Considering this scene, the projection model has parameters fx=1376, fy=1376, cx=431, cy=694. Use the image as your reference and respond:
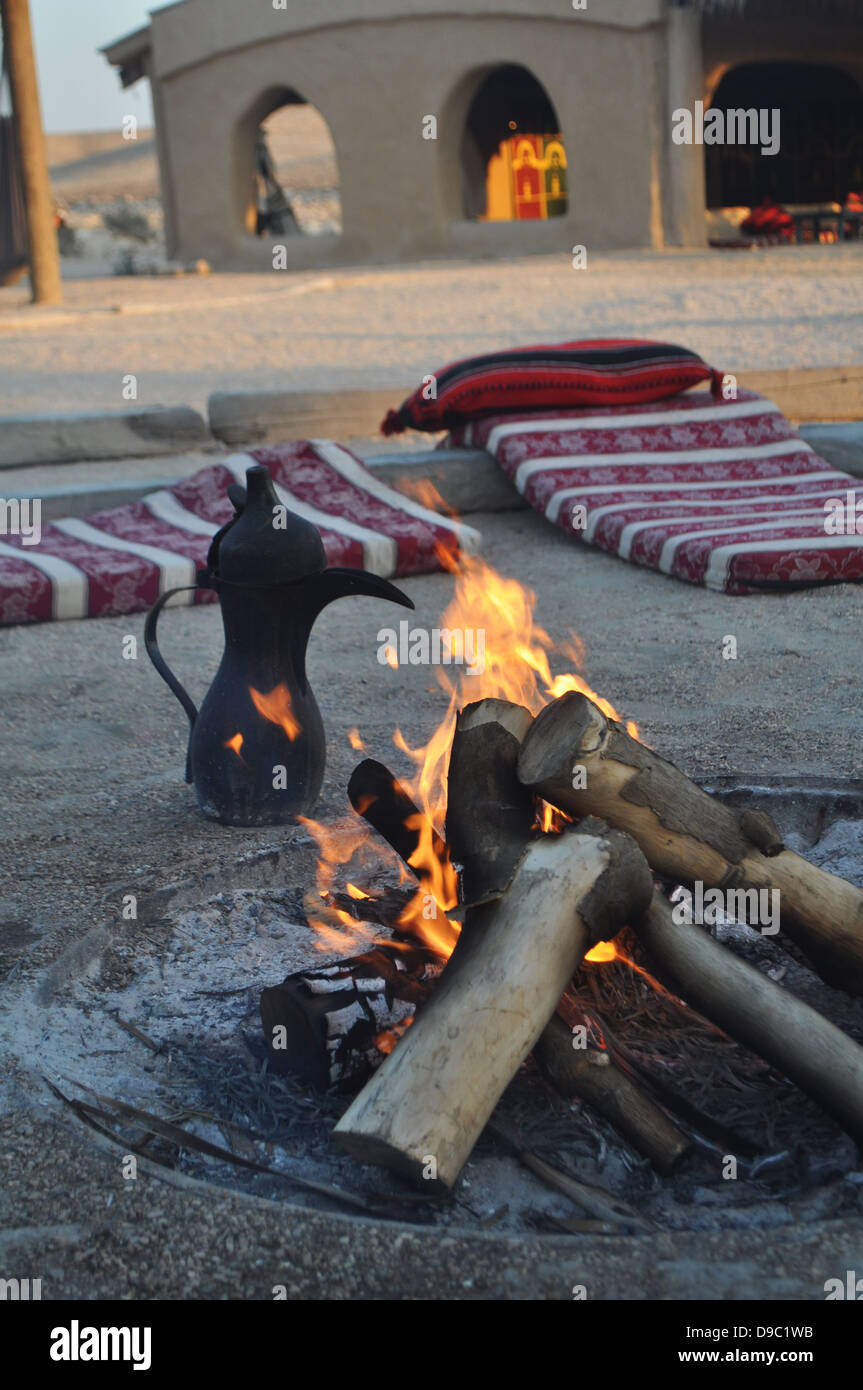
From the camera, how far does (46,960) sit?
217 cm

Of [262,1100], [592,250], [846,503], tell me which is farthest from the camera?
[592,250]

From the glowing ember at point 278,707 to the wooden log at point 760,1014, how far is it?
1079mm

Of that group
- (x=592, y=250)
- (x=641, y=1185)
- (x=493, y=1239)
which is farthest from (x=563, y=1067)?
(x=592, y=250)

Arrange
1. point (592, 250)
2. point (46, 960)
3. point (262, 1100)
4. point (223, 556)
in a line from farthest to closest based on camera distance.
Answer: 1. point (592, 250)
2. point (223, 556)
3. point (46, 960)
4. point (262, 1100)

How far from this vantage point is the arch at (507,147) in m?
16.8

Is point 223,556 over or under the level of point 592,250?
under

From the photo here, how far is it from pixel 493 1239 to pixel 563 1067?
1.07 feet

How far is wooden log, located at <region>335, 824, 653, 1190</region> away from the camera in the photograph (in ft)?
5.22

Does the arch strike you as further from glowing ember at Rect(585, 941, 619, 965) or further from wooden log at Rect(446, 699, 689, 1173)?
glowing ember at Rect(585, 941, 619, 965)

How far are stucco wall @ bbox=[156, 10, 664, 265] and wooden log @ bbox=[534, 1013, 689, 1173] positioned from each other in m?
13.7

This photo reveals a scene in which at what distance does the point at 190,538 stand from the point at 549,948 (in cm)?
346

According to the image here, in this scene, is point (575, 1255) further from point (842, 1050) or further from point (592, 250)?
point (592, 250)

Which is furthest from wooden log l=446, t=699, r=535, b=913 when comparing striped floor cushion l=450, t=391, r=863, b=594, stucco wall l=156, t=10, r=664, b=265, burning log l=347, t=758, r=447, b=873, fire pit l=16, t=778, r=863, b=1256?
stucco wall l=156, t=10, r=664, b=265

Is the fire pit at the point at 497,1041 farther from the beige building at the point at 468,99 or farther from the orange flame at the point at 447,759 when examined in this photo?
the beige building at the point at 468,99
